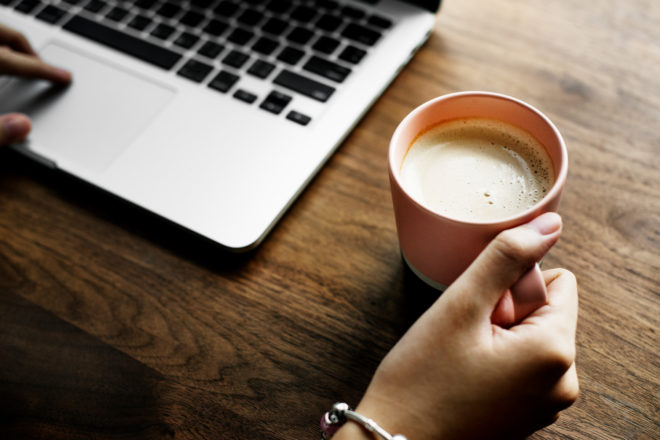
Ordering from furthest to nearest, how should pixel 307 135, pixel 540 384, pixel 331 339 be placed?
pixel 307 135 → pixel 331 339 → pixel 540 384

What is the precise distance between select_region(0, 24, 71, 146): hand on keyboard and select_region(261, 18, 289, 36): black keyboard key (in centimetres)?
29

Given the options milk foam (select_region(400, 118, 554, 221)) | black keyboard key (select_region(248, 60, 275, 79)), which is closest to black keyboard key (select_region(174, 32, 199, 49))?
black keyboard key (select_region(248, 60, 275, 79))

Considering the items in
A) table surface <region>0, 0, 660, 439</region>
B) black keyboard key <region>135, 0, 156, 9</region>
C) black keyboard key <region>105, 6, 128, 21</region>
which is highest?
black keyboard key <region>135, 0, 156, 9</region>

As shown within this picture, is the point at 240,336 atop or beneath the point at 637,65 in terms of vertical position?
beneath

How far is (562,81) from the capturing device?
0.67 m

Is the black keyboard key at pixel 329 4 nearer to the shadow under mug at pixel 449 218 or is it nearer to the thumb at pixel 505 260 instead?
the shadow under mug at pixel 449 218

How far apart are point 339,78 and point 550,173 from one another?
0.32 metres

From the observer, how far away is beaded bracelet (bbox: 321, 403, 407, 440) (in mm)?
388

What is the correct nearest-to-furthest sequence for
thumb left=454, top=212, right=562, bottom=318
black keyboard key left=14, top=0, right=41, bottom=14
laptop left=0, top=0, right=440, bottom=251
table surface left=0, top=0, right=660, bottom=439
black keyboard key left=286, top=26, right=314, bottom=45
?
1. thumb left=454, top=212, right=562, bottom=318
2. table surface left=0, top=0, right=660, bottom=439
3. laptop left=0, top=0, right=440, bottom=251
4. black keyboard key left=286, top=26, right=314, bottom=45
5. black keyboard key left=14, top=0, right=41, bottom=14

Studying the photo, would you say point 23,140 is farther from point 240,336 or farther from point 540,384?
point 540,384

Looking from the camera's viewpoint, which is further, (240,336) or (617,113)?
(617,113)

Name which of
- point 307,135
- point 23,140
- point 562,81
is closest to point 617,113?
point 562,81

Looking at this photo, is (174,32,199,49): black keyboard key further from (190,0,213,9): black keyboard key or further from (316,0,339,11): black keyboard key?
(316,0,339,11): black keyboard key

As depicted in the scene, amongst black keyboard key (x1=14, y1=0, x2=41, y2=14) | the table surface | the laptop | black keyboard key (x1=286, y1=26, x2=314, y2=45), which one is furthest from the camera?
black keyboard key (x1=14, y1=0, x2=41, y2=14)
